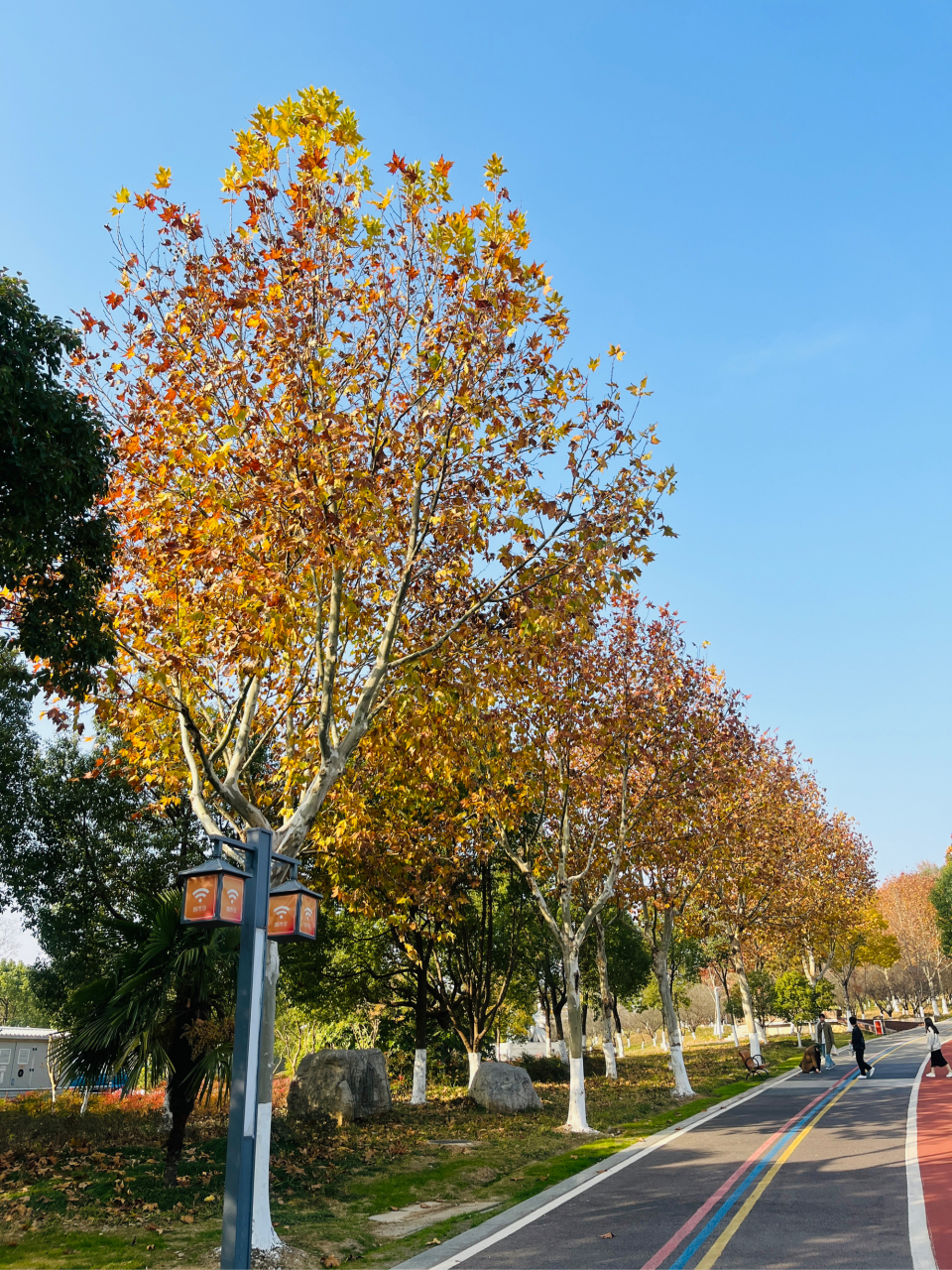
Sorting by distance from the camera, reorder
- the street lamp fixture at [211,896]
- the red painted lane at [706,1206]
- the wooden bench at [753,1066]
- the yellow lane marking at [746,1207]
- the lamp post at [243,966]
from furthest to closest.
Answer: the wooden bench at [753,1066]
the red painted lane at [706,1206]
the yellow lane marking at [746,1207]
the street lamp fixture at [211,896]
the lamp post at [243,966]

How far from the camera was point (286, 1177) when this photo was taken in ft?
43.1

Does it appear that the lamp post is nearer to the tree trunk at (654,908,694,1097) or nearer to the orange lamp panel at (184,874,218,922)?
the orange lamp panel at (184,874,218,922)

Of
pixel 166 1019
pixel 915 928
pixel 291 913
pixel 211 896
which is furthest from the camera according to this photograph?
pixel 915 928

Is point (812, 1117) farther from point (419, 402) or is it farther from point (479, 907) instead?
point (419, 402)

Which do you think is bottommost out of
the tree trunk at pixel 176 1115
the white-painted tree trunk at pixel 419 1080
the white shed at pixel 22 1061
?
the white shed at pixel 22 1061

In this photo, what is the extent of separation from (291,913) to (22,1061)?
45.9m

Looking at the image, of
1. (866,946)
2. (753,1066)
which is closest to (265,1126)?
(753,1066)

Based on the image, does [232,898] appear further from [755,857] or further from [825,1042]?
[825,1042]

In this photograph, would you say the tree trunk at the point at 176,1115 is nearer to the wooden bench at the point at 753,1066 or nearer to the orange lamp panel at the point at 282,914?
the orange lamp panel at the point at 282,914

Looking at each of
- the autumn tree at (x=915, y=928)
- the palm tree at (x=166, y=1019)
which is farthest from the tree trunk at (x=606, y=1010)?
the autumn tree at (x=915, y=928)

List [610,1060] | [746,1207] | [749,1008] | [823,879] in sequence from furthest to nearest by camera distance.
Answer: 1. [823,879]
2. [749,1008]
3. [610,1060]
4. [746,1207]

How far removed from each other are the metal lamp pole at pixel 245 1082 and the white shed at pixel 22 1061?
42.3m

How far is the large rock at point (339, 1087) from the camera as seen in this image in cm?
1978

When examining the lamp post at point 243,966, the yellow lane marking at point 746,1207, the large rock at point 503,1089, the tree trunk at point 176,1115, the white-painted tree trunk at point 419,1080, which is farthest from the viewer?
the white-painted tree trunk at point 419,1080
